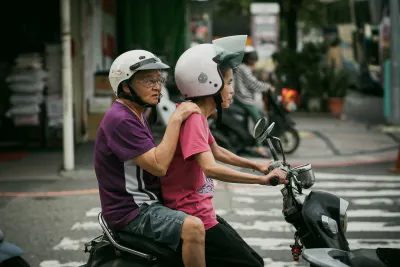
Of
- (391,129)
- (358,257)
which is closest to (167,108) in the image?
(391,129)

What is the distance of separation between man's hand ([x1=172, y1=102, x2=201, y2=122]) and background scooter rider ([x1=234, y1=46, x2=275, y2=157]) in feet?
28.1

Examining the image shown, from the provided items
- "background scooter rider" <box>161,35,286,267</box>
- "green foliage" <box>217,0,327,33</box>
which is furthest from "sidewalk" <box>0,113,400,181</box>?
"green foliage" <box>217,0,327,33</box>

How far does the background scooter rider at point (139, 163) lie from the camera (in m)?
3.99

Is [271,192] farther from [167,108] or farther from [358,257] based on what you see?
[358,257]

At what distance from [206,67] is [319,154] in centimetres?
961

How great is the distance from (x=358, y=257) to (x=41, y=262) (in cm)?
371

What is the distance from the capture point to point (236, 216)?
838cm

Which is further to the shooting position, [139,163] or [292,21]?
[292,21]

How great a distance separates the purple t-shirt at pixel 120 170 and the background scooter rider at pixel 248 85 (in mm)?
A: 8613

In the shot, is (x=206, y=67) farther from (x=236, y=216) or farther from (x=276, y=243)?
(x=236, y=216)

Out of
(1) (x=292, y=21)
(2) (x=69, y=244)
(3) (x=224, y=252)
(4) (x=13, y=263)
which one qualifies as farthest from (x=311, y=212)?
(1) (x=292, y=21)

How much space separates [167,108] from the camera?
44.8 feet

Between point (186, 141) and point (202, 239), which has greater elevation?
point (186, 141)

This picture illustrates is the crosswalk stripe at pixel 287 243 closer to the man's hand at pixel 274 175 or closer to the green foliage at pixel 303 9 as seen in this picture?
the man's hand at pixel 274 175
